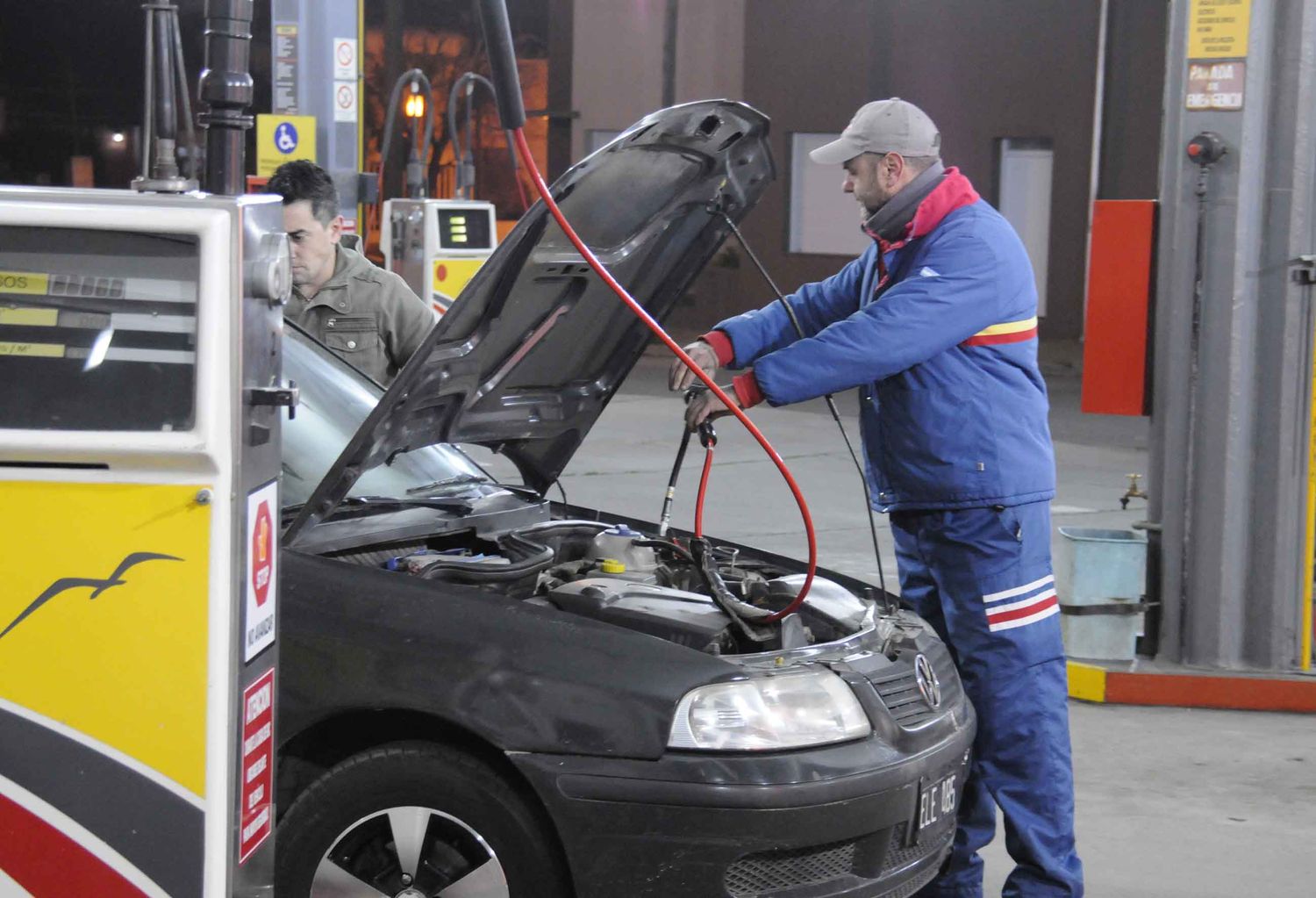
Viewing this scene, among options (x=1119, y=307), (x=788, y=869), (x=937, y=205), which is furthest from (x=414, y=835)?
(x=1119, y=307)

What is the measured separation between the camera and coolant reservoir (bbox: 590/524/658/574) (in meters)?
4.19

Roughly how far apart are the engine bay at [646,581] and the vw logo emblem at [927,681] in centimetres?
17

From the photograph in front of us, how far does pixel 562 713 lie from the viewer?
10.8 feet

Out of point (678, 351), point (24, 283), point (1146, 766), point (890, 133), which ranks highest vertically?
point (890, 133)

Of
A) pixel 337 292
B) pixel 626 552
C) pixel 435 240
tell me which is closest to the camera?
pixel 626 552

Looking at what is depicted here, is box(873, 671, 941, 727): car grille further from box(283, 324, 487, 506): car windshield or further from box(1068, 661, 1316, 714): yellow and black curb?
box(1068, 661, 1316, 714): yellow and black curb

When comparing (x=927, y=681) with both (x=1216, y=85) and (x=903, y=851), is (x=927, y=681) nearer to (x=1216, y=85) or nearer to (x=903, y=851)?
(x=903, y=851)

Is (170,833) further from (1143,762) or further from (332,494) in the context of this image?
(1143,762)

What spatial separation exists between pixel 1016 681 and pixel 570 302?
4.80 feet

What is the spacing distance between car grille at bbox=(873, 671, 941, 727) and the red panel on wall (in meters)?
2.83

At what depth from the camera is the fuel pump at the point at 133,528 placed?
259 centimetres

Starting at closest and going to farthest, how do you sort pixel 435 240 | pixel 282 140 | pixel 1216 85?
pixel 1216 85 < pixel 282 140 < pixel 435 240

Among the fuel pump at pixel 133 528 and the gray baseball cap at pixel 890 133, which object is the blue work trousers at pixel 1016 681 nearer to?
the gray baseball cap at pixel 890 133

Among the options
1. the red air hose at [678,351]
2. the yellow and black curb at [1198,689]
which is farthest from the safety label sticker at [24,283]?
the yellow and black curb at [1198,689]
